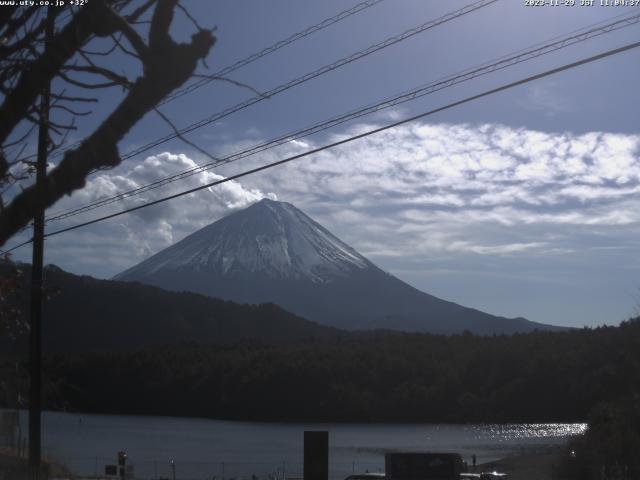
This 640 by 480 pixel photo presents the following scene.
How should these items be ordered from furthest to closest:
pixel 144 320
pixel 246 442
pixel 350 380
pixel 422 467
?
pixel 144 320, pixel 350 380, pixel 246 442, pixel 422 467

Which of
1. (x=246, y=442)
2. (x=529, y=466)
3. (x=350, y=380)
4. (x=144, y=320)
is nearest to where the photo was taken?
(x=529, y=466)

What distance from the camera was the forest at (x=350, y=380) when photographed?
8494 centimetres

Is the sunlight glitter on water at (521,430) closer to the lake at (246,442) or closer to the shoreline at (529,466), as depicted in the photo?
the lake at (246,442)

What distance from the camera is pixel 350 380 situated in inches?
3812

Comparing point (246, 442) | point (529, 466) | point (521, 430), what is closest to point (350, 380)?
point (521, 430)

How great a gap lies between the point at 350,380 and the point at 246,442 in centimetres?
2793

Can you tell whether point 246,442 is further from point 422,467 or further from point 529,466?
point 422,467

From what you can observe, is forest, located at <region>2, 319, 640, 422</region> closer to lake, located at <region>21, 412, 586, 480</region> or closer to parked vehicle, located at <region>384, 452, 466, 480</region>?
lake, located at <region>21, 412, 586, 480</region>

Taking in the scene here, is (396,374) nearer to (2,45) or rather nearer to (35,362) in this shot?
(35,362)

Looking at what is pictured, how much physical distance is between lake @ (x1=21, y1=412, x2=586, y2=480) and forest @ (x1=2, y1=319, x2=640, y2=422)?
2.99m

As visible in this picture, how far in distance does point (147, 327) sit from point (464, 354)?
4929 cm

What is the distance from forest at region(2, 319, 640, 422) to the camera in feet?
279

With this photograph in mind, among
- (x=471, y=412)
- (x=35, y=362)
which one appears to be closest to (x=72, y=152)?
(x=35, y=362)

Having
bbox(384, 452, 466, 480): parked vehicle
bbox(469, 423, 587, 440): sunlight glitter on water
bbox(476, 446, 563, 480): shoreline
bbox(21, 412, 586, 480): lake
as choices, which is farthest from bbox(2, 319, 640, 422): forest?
bbox(384, 452, 466, 480): parked vehicle
